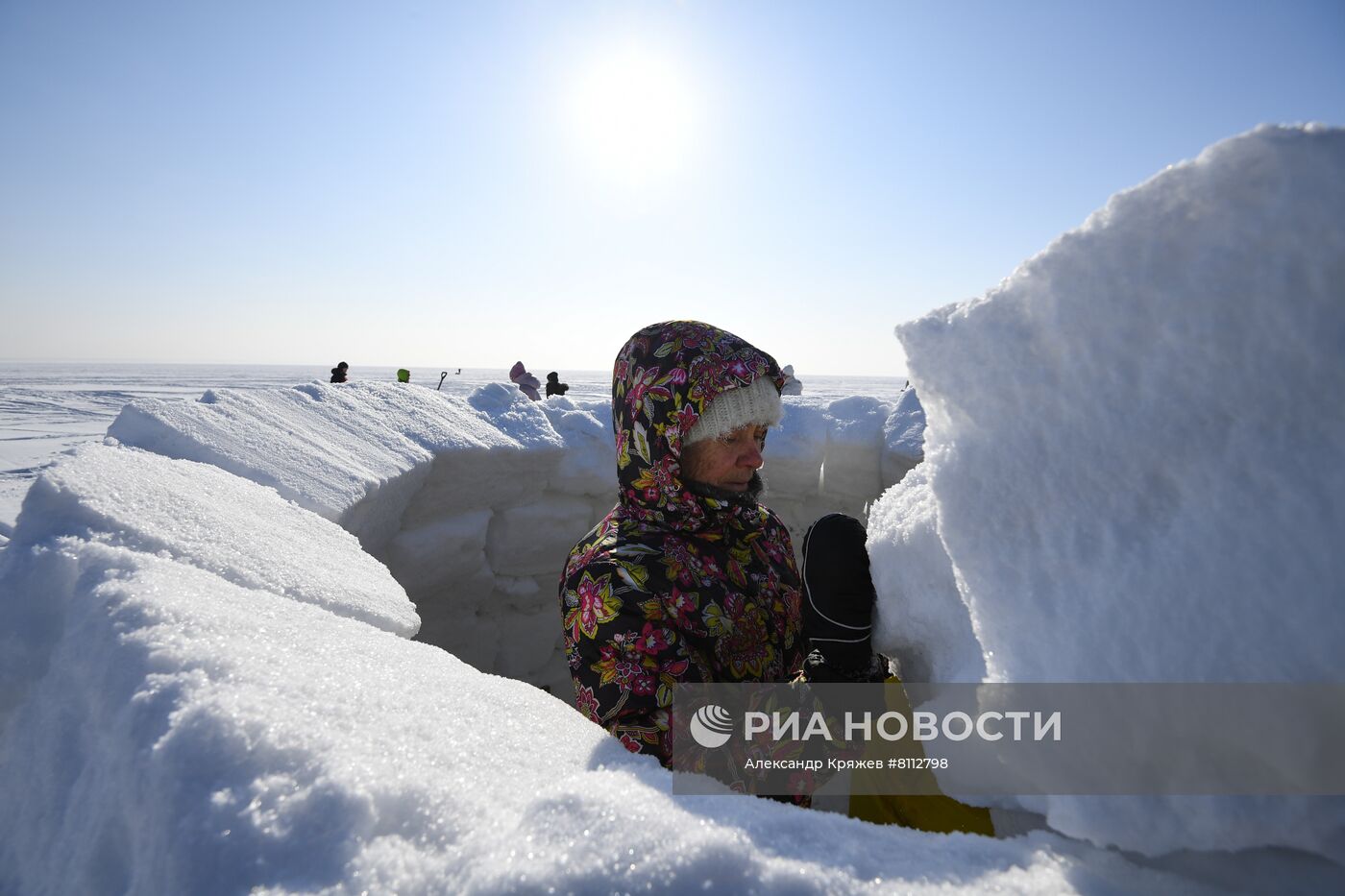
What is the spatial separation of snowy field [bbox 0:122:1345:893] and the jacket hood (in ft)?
2.40

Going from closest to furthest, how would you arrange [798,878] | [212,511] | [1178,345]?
1. [798,878]
2. [1178,345]
3. [212,511]

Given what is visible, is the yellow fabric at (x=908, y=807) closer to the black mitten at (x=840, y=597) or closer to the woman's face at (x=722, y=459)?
the black mitten at (x=840, y=597)

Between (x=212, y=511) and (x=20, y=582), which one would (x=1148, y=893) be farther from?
(x=212, y=511)

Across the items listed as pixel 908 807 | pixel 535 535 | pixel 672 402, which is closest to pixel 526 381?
pixel 535 535

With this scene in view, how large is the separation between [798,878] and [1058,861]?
0.25 metres

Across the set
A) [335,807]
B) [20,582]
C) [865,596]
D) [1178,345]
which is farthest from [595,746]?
[20,582]

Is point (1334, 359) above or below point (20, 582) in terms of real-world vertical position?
above

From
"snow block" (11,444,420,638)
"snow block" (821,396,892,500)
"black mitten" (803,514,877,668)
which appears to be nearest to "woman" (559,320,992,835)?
"black mitten" (803,514,877,668)

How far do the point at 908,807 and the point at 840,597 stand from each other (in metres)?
0.38

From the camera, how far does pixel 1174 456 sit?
585 millimetres

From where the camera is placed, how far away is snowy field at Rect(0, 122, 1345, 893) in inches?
19.8

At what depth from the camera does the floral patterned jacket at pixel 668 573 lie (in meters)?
1.38

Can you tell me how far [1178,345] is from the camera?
0.58 m

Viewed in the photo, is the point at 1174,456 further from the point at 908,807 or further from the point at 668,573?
the point at 668,573
